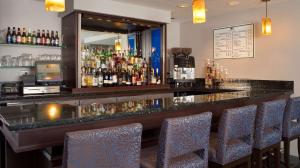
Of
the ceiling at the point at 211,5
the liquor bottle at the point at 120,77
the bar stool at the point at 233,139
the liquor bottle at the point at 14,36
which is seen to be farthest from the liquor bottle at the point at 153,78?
the bar stool at the point at 233,139

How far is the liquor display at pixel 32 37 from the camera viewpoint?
3492mm

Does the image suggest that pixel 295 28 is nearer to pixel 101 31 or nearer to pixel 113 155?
pixel 101 31

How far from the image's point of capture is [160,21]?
4.46 m

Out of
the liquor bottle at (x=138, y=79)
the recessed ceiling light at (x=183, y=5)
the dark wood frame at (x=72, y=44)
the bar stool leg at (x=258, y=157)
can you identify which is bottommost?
the bar stool leg at (x=258, y=157)

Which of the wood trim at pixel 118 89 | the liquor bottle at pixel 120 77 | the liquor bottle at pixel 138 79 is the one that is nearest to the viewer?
the wood trim at pixel 118 89

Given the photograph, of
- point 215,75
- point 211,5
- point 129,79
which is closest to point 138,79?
point 129,79

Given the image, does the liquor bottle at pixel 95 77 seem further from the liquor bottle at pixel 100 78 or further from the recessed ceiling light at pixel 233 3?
the recessed ceiling light at pixel 233 3

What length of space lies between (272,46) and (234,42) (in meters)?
0.71

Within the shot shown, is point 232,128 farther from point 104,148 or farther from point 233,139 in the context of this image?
point 104,148

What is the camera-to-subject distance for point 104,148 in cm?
123

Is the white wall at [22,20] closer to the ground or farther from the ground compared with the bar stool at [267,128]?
farther from the ground

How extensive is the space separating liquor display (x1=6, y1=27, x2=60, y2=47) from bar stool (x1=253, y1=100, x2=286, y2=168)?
2.88m

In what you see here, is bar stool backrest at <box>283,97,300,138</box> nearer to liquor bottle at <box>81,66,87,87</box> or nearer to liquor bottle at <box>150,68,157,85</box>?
liquor bottle at <box>150,68,157,85</box>

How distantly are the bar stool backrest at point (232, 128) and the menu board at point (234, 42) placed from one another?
9.48 feet
